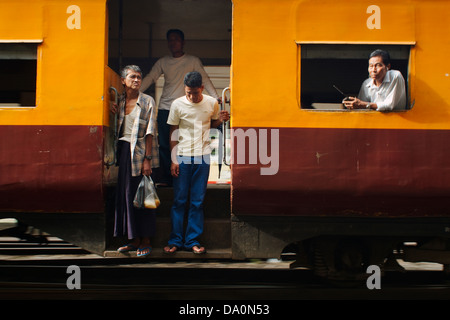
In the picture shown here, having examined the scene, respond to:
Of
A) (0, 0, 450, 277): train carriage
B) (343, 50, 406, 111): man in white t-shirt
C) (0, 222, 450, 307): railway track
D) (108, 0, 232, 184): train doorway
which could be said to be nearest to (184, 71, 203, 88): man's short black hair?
(0, 0, 450, 277): train carriage

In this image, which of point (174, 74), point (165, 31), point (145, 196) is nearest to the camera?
point (145, 196)

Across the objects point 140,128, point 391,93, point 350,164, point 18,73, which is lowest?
point 350,164

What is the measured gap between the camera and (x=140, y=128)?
4387mm

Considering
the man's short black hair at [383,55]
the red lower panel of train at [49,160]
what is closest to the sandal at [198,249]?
the red lower panel of train at [49,160]

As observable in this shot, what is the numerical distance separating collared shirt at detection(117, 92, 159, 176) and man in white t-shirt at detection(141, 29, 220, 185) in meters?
0.79

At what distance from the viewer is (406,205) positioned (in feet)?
13.6

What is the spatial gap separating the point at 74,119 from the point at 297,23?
2.26 metres

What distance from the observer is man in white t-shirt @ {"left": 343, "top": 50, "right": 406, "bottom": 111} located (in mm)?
4094

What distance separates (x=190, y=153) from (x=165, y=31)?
2362 mm

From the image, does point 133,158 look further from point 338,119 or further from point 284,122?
point 338,119

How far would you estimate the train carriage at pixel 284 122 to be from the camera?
410 cm

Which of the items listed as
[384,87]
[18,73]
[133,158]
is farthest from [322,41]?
[18,73]

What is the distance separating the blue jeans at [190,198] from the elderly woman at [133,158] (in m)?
0.24

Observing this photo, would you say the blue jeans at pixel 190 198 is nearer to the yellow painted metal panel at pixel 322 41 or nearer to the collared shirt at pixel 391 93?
the yellow painted metal panel at pixel 322 41
